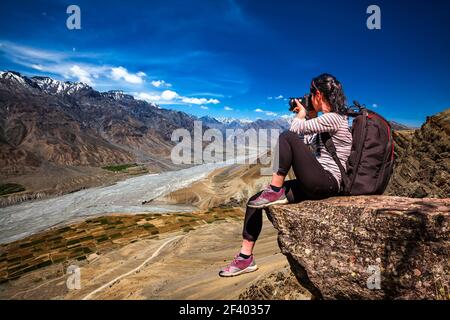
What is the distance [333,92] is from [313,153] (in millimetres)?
1280

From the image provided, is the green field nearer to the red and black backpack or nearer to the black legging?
the black legging

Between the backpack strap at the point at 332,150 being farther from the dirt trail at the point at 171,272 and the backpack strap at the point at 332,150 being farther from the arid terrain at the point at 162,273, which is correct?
the dirt trail at the point at 171,272

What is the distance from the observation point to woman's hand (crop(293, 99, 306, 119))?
6.49 m

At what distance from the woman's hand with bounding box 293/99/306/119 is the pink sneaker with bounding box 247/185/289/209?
63.8 inches

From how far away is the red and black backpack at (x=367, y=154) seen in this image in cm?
591

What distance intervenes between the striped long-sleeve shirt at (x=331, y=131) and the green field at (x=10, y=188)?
153 meters

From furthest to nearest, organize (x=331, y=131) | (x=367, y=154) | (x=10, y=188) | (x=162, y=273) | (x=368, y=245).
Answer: (x=10, y=188) → (x=162, y=273) → (x=331, y=131) → (x=367, y=154) → (x=368, y=245)

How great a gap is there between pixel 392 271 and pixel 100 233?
72.1 metres

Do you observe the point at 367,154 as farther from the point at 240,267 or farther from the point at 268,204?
the point at 240,267

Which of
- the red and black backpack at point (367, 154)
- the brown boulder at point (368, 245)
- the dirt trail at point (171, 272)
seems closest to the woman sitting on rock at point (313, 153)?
the red and black backpack at point (367, 154)

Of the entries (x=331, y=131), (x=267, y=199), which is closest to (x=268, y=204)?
(x=267, y=199)

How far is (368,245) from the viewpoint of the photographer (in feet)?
18.3

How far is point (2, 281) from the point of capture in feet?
142

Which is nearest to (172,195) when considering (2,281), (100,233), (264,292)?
(100,233)
